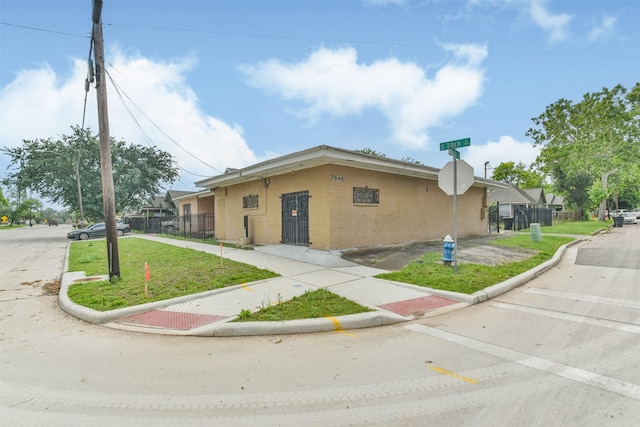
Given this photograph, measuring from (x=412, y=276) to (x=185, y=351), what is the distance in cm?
523

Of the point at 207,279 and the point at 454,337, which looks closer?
the point at 454,337


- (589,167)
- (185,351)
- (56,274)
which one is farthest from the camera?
(589,167)

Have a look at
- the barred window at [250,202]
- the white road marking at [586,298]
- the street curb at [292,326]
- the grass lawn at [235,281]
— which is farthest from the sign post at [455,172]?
the barred window at [250,202]

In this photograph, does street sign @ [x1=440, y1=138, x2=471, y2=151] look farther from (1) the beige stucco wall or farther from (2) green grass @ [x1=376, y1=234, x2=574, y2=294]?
(1) the beige stucco wall

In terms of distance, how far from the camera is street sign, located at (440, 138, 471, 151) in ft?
23.3

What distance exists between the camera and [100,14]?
6930 mm

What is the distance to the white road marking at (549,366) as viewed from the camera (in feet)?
9.45

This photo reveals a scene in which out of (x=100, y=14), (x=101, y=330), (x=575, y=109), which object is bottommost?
(x=101, y=330)

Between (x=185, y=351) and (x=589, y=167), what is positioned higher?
(x=589, y=167)

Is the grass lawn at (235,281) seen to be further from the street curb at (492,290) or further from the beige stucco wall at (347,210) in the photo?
the beige stucco wall at (347,210)


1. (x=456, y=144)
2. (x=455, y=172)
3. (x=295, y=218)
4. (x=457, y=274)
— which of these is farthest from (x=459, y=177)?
(x=295, y=218)

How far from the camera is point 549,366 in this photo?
3332mm

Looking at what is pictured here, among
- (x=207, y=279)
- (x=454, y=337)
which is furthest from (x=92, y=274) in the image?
(x=454, y=337)

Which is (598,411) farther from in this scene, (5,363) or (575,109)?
(575,109)
